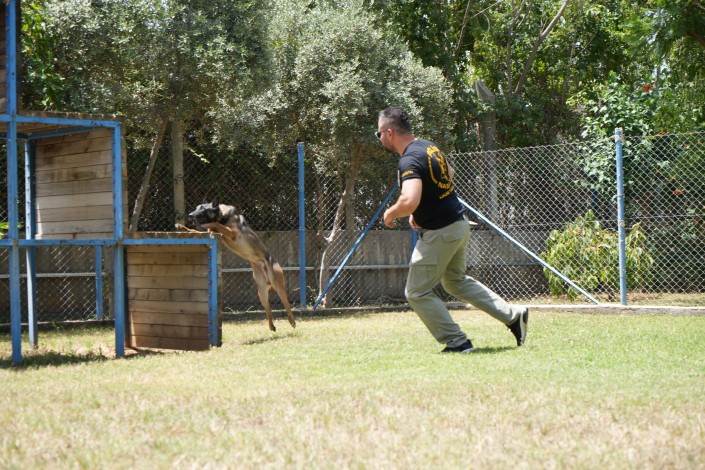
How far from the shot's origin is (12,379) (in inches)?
237

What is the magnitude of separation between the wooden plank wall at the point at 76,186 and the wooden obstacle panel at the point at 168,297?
81 centimetres

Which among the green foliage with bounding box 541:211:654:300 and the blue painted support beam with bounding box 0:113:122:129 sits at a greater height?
the blue painted support beam with bounding box 0:113:122:129

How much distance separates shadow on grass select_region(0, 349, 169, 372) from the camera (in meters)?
6.93

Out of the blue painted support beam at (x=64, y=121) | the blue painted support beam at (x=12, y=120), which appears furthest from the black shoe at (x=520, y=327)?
the blue painted support beam at (x=12, y=120)

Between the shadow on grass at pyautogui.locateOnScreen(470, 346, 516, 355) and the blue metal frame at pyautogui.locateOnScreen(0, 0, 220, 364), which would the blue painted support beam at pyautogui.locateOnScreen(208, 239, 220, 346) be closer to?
the blue metal frame at pyautogui.locateOnScreen(0, 0, 220, 364)

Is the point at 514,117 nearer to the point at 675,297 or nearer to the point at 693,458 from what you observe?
the point at 675,297

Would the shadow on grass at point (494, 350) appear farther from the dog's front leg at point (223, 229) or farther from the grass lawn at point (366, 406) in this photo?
the dog's front leg at point (223, 229)

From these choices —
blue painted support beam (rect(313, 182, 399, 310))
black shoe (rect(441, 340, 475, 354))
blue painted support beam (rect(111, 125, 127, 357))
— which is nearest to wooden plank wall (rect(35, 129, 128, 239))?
blue painted support beam (rect(111, 125, 127, 357))

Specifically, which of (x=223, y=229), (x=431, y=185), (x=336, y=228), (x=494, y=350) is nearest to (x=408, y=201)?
(x=431, y=185)

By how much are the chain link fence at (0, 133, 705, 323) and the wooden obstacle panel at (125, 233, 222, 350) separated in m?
3.76

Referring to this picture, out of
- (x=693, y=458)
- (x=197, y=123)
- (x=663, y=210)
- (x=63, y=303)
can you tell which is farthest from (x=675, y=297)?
(x=693, y=458)

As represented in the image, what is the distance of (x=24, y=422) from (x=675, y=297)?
35.0 ft

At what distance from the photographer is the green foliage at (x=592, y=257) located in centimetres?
1274

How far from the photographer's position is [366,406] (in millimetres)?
4586
